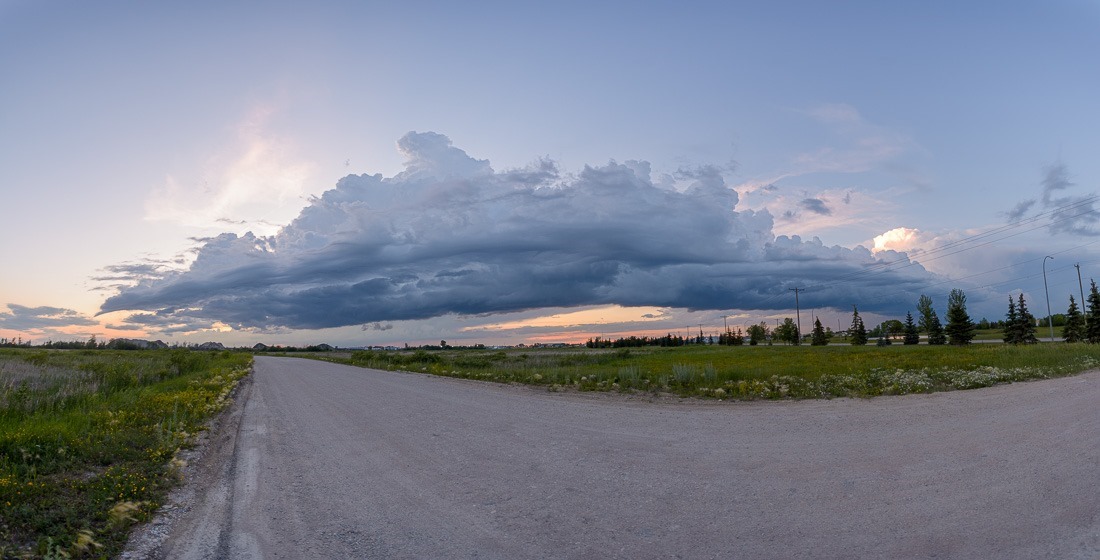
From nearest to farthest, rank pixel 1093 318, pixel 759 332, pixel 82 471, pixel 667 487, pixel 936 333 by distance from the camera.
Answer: pixel 667 487
pixel 82 471
pixel 1093 318
pixel 936 333
pixel 759 332

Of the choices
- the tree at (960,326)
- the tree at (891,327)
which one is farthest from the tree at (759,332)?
the tree at (960,326)

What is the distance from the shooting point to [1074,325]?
69.8 metres

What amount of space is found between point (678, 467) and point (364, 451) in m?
5.29

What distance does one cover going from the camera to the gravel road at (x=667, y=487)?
5125 mm

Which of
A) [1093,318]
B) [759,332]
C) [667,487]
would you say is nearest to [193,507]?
[667,487]

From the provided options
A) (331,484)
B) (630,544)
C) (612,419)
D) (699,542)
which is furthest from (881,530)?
(612,419)

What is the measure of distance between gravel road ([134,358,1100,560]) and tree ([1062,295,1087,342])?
251 ft

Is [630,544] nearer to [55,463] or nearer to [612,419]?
[612,419]

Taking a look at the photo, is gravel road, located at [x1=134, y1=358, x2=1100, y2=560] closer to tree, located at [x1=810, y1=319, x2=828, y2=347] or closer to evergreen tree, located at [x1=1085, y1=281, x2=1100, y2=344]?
evergreen tree, located at [x1=1085, y1=281, x2=1100, y2=344]

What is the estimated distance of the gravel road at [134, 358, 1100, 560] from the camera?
512 centimetres

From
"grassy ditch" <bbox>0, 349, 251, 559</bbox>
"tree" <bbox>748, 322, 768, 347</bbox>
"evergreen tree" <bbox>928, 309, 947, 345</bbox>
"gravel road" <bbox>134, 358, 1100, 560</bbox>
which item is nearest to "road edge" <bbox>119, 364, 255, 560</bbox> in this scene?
"gravel road" <bbox>134, 358, 1100, 560</bbox>

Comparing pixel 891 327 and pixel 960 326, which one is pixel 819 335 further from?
pixel 891 327

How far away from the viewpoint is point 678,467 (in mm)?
7715

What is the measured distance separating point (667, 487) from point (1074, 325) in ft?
293
